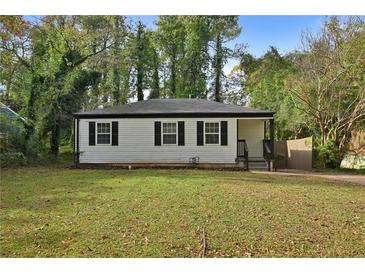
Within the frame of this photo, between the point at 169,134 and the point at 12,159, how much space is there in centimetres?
650

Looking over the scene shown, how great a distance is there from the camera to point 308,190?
900 cm

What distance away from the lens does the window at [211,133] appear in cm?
1494

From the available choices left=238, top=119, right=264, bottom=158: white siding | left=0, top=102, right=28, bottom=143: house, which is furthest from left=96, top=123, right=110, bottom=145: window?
left=238, top=119, right=264, bottom=158: white siding

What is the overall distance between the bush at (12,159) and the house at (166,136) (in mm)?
2192

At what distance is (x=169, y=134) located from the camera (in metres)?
15.2

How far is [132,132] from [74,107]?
624 cm

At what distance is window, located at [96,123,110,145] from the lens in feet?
50.4

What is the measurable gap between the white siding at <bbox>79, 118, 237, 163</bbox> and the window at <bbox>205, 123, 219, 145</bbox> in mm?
195

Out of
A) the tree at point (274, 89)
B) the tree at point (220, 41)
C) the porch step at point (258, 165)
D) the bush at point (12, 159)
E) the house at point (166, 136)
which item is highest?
the tree at point (220, 41)

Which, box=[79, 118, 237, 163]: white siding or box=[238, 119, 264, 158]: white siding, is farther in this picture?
box=[238, 119, 264, 158]: white siding

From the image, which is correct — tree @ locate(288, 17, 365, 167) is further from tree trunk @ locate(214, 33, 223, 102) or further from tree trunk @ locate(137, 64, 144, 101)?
tree trunk @ locate(137, 64, 144, 101)

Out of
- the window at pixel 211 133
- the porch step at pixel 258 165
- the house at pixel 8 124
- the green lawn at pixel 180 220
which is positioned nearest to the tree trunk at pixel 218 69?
the window at pixel 211 133

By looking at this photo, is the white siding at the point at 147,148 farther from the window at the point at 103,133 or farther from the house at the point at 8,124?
the house at the point at 8,124
